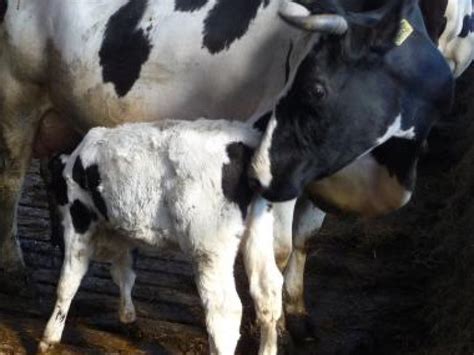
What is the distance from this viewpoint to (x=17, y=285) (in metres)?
4.91

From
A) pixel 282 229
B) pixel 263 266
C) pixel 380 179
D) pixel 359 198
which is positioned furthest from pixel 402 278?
pixel 263 266

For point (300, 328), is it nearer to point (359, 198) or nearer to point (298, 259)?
point (298, 259)

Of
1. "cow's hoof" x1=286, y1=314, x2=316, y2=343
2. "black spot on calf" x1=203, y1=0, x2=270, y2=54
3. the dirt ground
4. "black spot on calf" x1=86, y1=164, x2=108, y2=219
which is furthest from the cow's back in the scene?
the dirt ground

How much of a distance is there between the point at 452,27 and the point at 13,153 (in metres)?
2.43

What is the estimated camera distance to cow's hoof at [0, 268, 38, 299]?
4.90 m

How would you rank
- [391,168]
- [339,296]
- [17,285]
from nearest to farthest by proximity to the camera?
[391,168]
[17,285]
[339,296]

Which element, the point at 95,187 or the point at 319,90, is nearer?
the point at 319,90

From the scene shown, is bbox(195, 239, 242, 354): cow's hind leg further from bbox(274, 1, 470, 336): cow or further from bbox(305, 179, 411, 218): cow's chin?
bbox(305, 179, 411, 218): cow's chin

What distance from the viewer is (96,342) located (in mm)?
4352

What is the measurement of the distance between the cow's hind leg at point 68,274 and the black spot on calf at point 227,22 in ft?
3.26

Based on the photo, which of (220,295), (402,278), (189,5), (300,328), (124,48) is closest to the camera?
(220,295)

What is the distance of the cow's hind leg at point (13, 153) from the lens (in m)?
4.83

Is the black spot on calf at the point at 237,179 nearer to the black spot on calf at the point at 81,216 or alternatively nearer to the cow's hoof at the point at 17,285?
the black spot on calf at the point at 81,216

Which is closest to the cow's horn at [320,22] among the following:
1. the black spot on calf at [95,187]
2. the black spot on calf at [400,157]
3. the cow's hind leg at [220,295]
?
the black spot on calf at [400,157]
